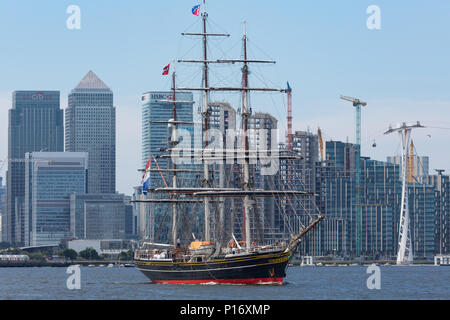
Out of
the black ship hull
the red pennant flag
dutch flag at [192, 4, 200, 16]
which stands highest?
dutch flag at [192, 4, 200, 16]

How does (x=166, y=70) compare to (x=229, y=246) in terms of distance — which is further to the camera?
(x=166, y=70)

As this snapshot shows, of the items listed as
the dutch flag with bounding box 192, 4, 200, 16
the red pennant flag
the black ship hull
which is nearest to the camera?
the black ship hull

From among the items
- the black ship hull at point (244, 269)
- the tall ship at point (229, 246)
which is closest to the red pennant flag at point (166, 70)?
the tall ship at point (229, 246)

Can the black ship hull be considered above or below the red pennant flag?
below

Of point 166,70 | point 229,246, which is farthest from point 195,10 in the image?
point 229,246

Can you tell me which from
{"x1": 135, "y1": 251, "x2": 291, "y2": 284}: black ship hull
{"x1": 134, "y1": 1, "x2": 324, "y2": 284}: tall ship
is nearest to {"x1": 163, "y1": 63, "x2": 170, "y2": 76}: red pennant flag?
{"x1": 134, "y1": 1, "x2": 324, "y2": 284}: tall ship

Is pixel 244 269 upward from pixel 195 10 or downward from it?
Answer: downward

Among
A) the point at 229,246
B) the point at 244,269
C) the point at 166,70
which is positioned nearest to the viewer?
the point at 244,269

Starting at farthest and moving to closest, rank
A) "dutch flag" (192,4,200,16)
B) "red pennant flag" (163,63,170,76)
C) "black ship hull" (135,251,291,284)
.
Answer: "red pennant flag" (163,63,170,76) < "dutch flag" (192,4,200,16) < "black ship hull" (135,251,291,284)

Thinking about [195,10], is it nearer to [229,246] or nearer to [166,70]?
[166,70]

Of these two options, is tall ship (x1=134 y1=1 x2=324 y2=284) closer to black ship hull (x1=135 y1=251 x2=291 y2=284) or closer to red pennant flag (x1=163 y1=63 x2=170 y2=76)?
black ship hull (x1=135 y1=251 x2=291 y2=284)

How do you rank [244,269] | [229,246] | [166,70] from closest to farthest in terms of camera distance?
[244,269] < [229,246] < [166,70]
